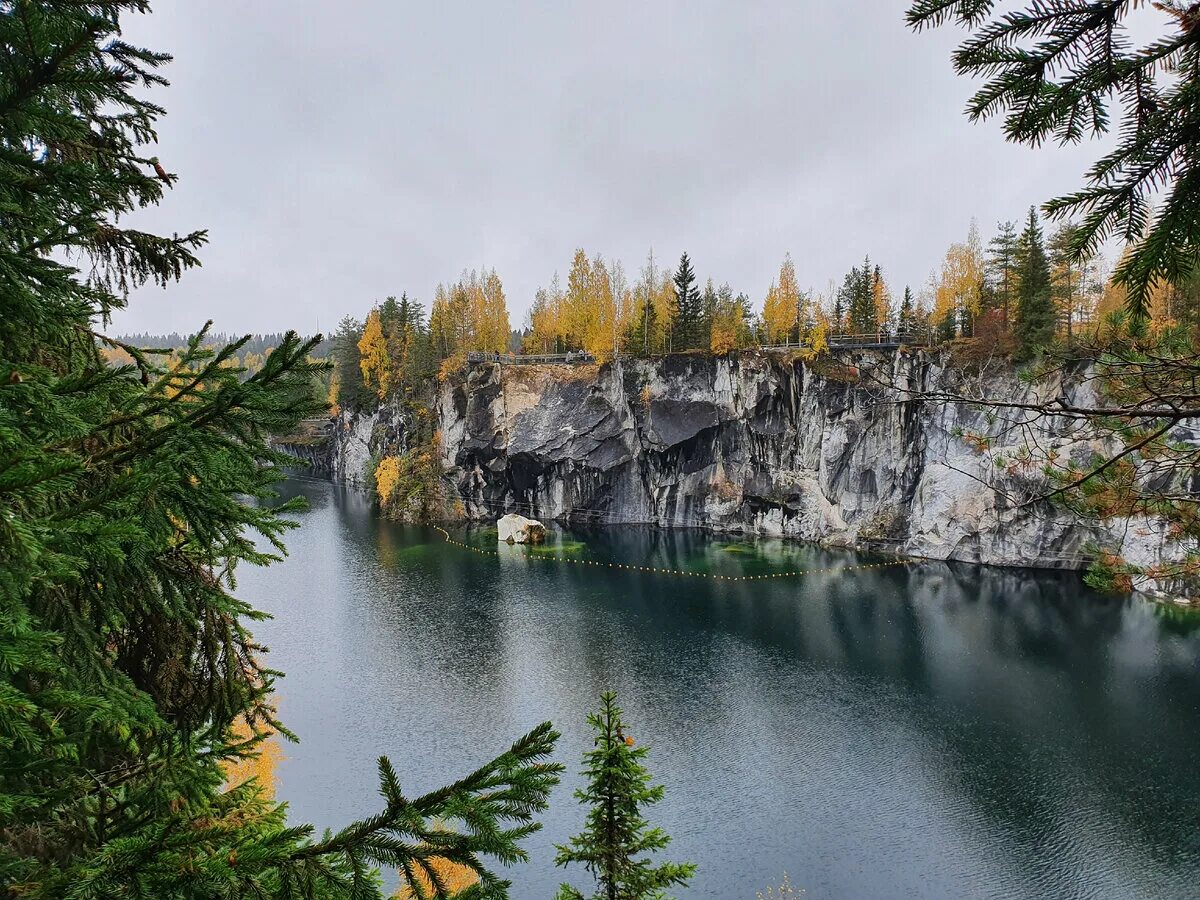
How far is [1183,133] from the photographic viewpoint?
6.96 ft

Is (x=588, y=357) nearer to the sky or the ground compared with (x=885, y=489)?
nearer to the sky

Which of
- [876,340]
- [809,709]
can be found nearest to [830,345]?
[876,340]

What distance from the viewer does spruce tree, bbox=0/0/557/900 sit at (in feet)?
6.81

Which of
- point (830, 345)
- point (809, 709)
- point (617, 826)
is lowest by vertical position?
point (809, 709)

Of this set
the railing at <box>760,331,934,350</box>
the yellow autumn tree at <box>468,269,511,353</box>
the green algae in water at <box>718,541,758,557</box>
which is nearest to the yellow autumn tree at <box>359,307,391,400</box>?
the yellow autumn tree at <box>468,269,511,353</box>

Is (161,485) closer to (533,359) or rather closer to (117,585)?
(117,585)

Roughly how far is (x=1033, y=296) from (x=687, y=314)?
2223 centimetres

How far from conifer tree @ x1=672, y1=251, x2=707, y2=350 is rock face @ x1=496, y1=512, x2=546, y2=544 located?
57.7 ft

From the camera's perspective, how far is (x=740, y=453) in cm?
4722

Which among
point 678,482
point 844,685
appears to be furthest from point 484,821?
point 678,482

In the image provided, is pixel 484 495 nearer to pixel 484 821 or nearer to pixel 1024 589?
pixel 1024 589

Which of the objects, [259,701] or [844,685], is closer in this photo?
[259,701]

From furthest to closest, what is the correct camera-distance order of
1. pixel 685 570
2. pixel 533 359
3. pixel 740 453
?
pixel 533 359 < pixel 740 453 < pixel 685 570

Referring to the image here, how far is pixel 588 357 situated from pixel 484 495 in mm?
13702
